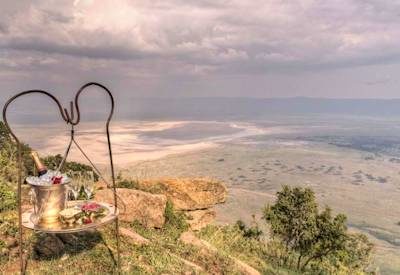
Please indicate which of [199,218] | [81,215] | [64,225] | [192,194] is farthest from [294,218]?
[64,225]

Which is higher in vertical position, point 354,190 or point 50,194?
point 50,194

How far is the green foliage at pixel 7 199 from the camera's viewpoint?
1216 centimetres

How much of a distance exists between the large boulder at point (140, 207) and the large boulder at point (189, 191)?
13.4 ft

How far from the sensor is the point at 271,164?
17225 centimetres

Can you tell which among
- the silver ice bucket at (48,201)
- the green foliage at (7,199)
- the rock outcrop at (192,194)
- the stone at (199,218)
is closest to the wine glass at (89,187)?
the silver ice bucket at (48,201)

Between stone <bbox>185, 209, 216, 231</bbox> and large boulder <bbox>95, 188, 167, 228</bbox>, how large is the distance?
492 cm

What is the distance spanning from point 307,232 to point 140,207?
43.5 ft

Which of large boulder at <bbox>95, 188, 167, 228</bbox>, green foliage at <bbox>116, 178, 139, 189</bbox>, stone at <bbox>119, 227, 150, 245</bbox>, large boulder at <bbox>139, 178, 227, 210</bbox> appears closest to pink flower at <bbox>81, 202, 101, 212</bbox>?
stone at <bbox>119, 227, 150, 245</bbox>

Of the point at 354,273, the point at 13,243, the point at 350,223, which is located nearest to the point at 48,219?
the point at 13,243

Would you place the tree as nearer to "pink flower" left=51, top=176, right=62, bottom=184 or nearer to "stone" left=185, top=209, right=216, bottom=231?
"stone" left=185, top=209, right=216, bottom=231

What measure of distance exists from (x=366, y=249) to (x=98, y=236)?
27687 millimetres

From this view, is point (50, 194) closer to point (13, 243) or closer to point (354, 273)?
point (13, 243)

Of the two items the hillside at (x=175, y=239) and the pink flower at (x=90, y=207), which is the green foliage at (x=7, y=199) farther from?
the pink flower at (x=90, y=207)

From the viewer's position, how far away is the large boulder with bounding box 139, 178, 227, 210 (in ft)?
63.9
